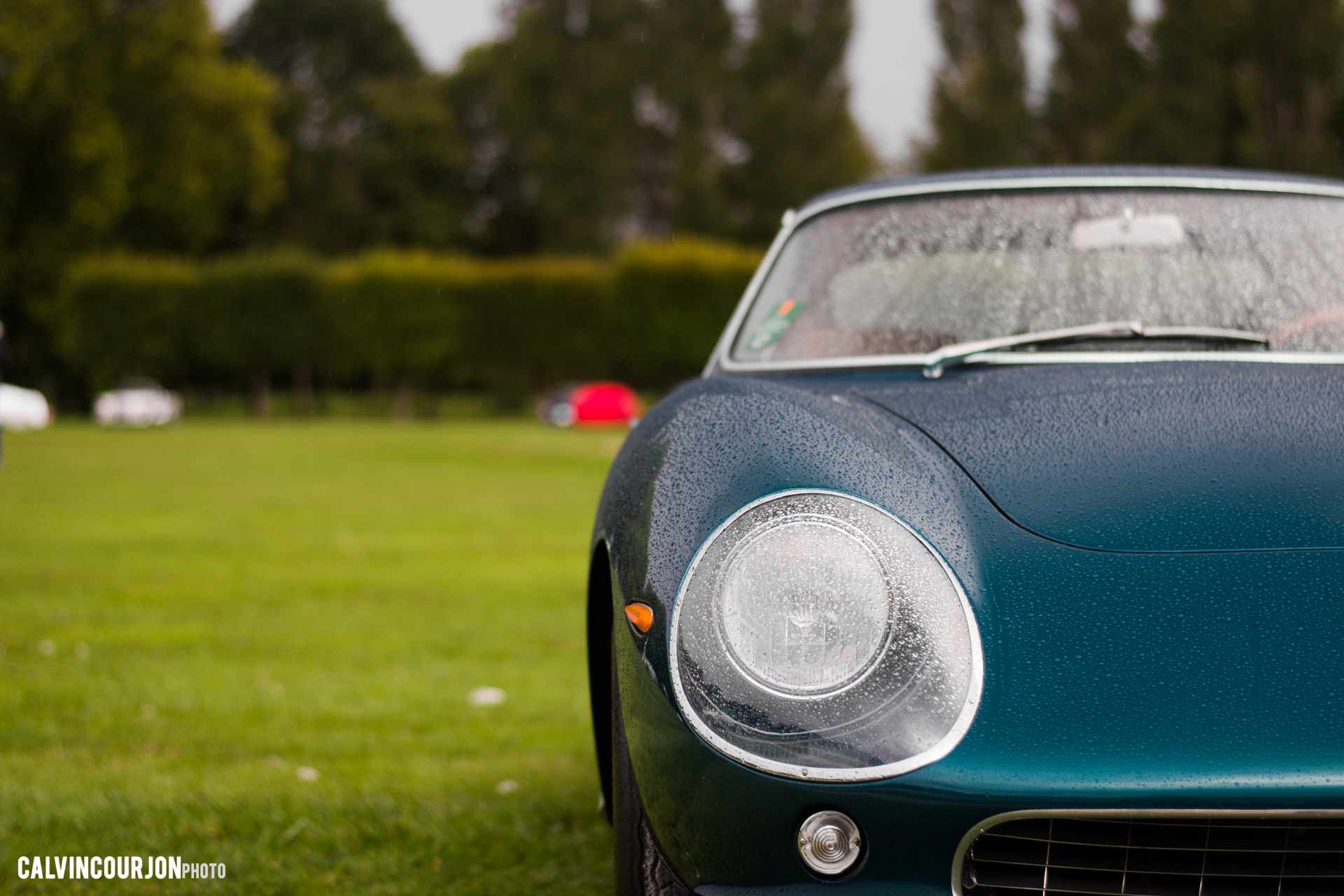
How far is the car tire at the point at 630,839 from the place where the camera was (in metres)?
1.48

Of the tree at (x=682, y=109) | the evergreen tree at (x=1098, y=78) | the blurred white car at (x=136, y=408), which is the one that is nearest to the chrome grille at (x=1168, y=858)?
the evergreen tree at (x=1098, y=78)

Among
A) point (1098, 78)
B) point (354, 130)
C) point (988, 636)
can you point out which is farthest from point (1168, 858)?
point (354, 130)

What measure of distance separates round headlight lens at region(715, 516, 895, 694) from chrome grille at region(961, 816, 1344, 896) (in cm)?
26

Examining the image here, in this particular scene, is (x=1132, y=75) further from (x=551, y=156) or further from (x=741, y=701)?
(x=741, y=701)

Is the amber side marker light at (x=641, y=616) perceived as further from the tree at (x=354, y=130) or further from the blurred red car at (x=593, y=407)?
the tree at (x=354, y=130)

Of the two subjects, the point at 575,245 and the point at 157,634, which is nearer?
the point at 157,634

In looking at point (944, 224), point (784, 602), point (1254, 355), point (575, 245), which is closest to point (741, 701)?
point (784, 602)

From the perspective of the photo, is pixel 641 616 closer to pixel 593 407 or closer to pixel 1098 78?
pixel 1098 78

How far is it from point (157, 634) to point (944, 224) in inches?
170

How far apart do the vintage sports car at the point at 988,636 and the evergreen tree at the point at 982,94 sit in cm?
3349

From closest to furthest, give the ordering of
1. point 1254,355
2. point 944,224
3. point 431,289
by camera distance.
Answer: point 1254,355
point 944,224
point 431,289

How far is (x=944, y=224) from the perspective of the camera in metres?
2.52

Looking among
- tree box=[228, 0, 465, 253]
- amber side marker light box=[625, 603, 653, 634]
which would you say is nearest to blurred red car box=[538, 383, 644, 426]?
tree box=[228, 0, 465, 253]

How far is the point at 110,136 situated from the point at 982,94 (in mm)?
28358
